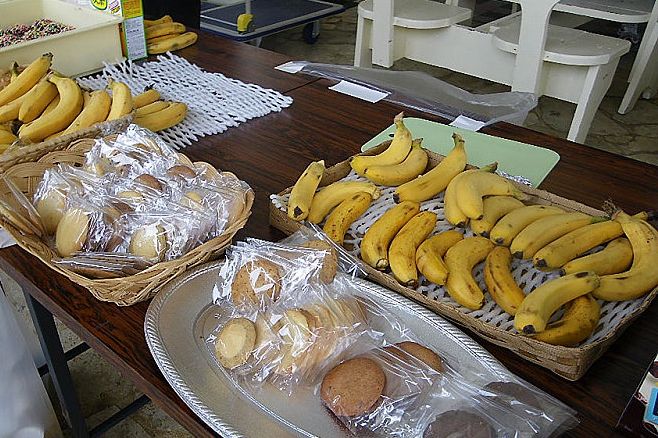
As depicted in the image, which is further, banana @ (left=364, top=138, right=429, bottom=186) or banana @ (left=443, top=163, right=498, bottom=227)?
banana @ (left=364, top=138, right=429, bottom=186)

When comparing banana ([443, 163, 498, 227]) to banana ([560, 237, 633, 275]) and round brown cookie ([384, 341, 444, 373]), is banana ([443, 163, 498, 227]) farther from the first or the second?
round brown cookie ([384, 341, 444, 373])

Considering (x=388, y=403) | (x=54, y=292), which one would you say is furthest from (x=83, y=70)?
(x=388, y=403)

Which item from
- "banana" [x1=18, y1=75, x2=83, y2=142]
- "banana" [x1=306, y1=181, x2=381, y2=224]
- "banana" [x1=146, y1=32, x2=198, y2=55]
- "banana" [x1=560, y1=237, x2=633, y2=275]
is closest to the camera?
"banana" [x1=560, y1=237, x2=633, y2=275]

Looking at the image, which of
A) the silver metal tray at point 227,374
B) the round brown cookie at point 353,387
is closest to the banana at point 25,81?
the silver metal tray at point 227,374

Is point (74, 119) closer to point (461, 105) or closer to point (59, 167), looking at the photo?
point (59, 167)

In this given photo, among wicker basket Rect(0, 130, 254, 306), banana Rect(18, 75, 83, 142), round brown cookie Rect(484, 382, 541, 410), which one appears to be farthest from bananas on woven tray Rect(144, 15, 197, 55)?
round brown cookie Rect(484, 382, 541, 410)

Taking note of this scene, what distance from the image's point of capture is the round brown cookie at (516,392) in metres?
0.61

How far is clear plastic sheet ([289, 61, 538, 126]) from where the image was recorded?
137cm

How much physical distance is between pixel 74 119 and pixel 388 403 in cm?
85

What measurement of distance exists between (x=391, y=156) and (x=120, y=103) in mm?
504

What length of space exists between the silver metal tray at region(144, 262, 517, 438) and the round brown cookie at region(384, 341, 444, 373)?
3 centimetres

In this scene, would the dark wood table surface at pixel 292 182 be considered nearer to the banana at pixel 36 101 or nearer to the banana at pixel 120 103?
the banana at pixel 120 103

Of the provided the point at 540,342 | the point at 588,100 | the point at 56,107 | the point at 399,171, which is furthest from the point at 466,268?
the point at 588,100

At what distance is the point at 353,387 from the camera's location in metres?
0.61
